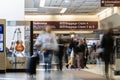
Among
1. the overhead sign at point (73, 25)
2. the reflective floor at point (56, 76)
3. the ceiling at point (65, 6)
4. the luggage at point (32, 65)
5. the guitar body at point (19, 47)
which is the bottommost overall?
the reflective floor at point (56, 76)

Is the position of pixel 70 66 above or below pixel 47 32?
below

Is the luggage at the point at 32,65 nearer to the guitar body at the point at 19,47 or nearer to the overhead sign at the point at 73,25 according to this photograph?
the guitar body at the point at 19,47

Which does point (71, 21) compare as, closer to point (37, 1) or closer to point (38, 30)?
point (38, 30)

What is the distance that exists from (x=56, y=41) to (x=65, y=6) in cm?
1636

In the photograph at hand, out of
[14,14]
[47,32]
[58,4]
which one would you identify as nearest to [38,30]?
[58,4]

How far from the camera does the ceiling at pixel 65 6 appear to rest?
81.8ft

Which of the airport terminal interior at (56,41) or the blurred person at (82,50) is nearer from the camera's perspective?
the airport terminal interior at (56,41)

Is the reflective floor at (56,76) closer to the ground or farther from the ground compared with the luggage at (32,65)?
closer to the ground

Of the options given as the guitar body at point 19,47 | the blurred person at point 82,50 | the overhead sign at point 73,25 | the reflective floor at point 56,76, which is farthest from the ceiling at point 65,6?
the reflective floor at point 56,76

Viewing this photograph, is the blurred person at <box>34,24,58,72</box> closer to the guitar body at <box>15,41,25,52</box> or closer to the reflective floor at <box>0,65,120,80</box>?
the reflective floor at <box>0,65,120,80</box>

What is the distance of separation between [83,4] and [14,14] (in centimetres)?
942

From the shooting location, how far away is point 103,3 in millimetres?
15656

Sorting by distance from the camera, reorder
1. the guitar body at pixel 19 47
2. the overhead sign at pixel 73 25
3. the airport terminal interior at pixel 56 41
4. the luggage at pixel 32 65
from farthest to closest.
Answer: the overhead sign at pixel 73 25
the guitar body at pixel 19 47
the luggage at pixel 32 65
the airport terminal interior at pixel 56 41

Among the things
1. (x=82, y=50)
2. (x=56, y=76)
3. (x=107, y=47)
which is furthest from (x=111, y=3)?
(x=107, y=47)
